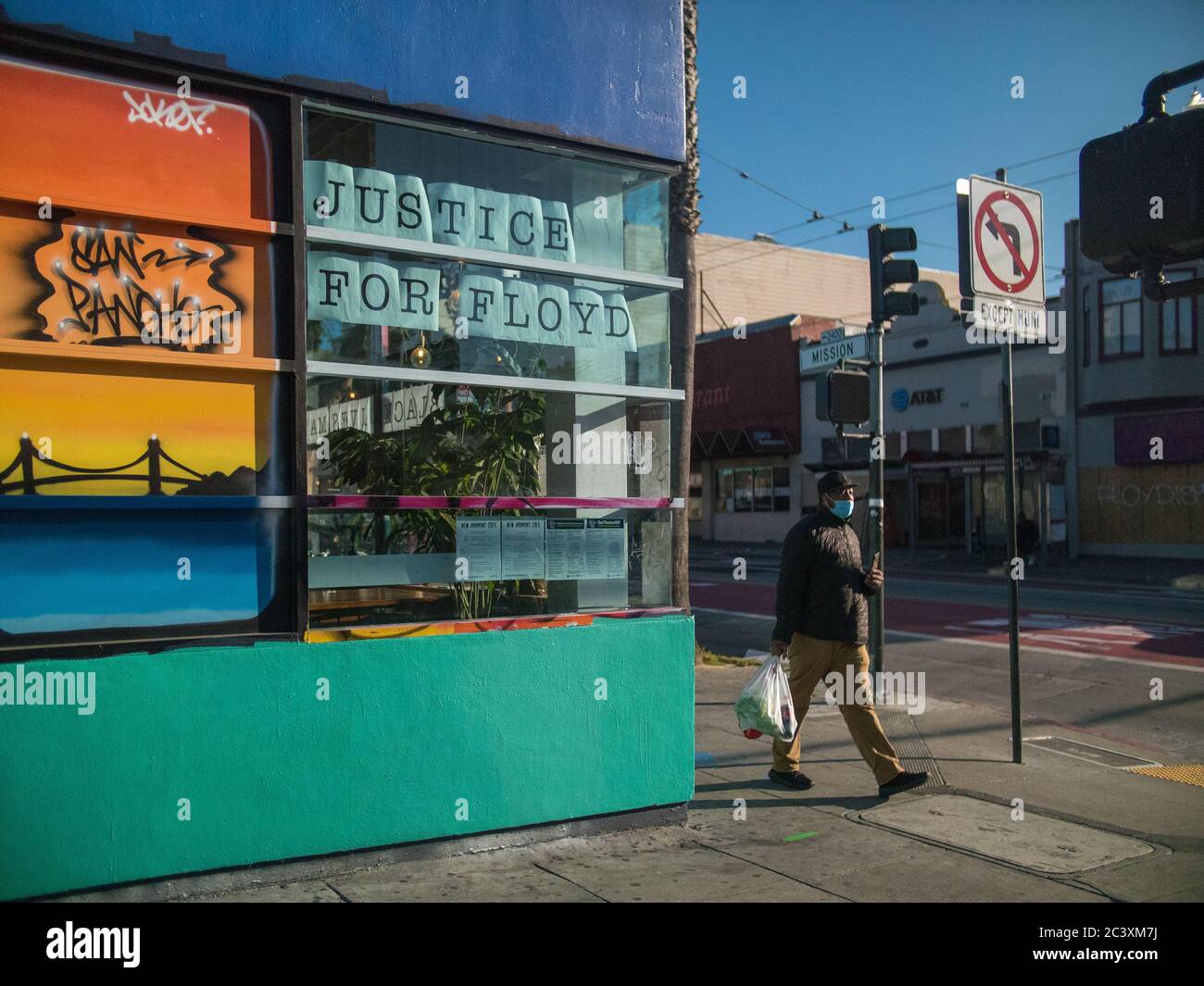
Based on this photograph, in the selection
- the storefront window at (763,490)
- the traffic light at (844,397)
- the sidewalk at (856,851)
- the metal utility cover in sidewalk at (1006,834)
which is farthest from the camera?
the storefront window at (763,490)

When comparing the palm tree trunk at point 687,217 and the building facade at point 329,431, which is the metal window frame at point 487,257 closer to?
the building facade at point 329,431

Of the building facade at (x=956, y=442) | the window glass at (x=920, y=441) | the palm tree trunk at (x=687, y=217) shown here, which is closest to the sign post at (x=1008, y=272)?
the palm tree trunk at (x=687, y=217)

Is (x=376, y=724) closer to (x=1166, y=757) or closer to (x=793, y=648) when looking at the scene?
(x=793, y=648)

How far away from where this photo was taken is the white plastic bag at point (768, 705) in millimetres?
6262

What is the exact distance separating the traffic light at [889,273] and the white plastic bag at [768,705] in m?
3.70

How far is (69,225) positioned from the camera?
446 cm

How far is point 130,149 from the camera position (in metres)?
4.59

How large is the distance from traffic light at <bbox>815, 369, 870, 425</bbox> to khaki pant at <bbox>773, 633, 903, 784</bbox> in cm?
216

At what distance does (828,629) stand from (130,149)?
4.48 m

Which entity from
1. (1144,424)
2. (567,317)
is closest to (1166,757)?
(567,317)

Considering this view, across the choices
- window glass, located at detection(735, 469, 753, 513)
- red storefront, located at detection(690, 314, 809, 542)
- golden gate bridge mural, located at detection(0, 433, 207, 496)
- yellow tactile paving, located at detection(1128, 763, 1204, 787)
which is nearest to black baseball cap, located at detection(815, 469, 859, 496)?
yellow tactile paving, located at detection(1128, 763, 1204, 787)

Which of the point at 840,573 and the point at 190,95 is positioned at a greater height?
the point at 190,95

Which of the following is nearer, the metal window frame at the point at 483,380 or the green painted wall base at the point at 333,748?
the green painted wall base at the point at 333,748

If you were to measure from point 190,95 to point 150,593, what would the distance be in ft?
7.05
